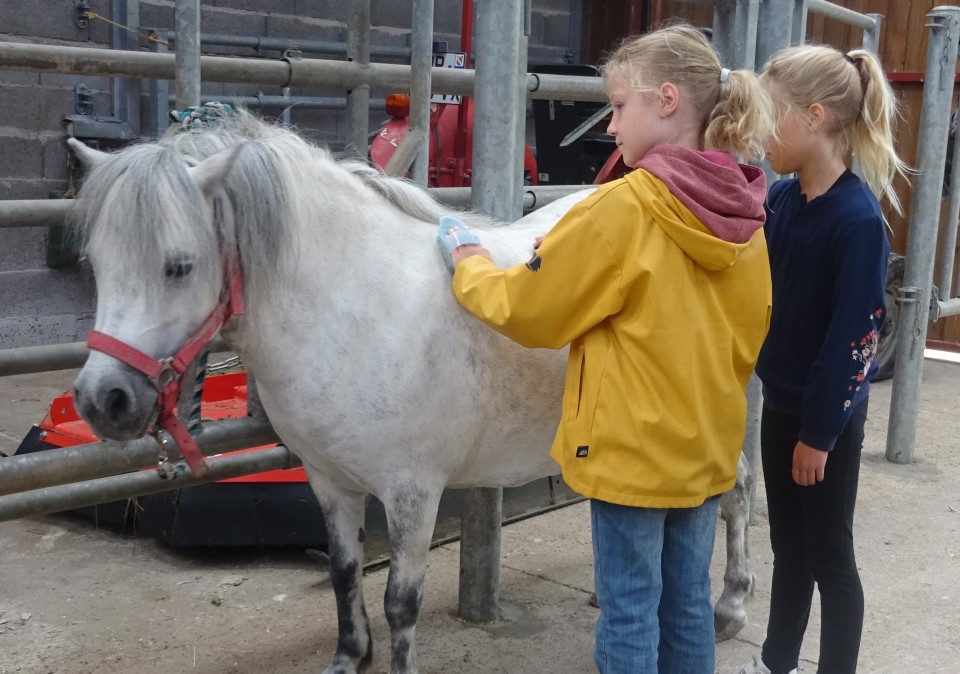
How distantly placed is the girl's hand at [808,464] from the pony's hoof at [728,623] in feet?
2.77

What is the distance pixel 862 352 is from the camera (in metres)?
2.15

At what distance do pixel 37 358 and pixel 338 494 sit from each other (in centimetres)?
94

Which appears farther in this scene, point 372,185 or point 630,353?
point 372,185

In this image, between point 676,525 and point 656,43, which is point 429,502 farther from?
point 656,43

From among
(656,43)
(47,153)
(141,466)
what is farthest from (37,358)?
(47,153)

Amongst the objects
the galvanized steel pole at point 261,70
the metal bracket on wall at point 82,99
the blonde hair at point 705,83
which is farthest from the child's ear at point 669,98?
the metal bracket on wall at point 82,99

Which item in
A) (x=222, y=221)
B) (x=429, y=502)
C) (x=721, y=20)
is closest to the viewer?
(x=222, y=221)

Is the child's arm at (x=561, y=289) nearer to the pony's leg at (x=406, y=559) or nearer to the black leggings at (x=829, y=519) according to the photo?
the pony's leg at (x=406, y=559)

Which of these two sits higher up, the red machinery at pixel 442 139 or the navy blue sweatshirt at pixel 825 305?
the red machinery at pixel 442 139

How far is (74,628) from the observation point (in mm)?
2865

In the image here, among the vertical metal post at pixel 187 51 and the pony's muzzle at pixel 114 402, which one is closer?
the pony's muzzle at pixel 114 402

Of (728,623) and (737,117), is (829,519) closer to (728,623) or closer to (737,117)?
(728,623)

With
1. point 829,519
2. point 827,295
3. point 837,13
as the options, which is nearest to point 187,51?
point 827,295

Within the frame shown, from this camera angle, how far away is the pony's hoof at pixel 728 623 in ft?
9.66
